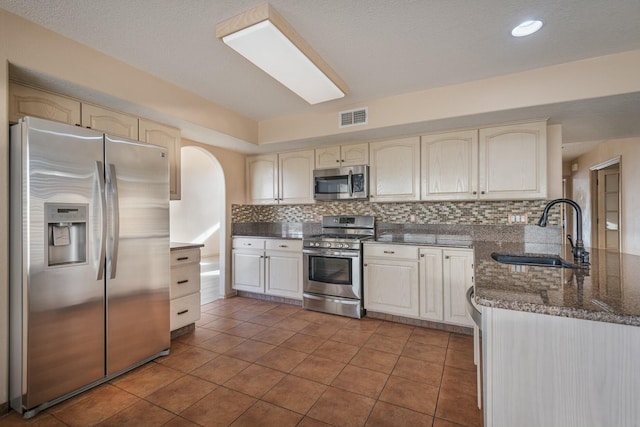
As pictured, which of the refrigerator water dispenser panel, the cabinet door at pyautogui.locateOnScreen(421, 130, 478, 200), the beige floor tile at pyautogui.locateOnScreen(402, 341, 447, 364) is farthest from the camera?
the cabinet door at pyautogui.locateOnScreen(421, 130, 478, 200)

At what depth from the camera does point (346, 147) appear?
3729 millimetres

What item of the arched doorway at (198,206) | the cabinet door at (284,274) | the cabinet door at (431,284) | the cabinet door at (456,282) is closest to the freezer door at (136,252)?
the cabinet door at (284,274)

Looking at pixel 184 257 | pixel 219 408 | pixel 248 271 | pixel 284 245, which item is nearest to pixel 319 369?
pixel 219 408

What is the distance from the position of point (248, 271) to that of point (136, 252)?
6.46 ft

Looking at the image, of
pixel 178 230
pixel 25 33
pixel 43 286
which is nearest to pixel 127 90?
pixel 25 33

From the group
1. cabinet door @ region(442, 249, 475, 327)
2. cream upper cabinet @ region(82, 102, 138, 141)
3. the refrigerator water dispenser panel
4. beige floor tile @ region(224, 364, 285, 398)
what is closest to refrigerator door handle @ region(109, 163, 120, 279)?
the refrigerator water dispenser panel

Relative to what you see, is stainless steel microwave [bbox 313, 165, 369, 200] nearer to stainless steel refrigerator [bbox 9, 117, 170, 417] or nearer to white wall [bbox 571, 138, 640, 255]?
stainless steel refrigerator [bbox 9, 117, 170, 417]

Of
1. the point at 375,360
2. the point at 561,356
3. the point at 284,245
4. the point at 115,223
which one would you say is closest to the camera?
the point at 561,356

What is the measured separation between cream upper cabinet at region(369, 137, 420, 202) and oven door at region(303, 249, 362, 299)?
2.64 ft

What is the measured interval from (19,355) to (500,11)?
137 inches

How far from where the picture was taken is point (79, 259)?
1.92 meters

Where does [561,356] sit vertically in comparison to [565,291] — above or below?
below

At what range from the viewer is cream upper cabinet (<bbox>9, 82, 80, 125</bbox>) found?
6.50ft

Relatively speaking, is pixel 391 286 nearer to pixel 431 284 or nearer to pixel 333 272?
pixel 431 284
